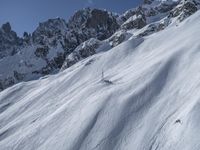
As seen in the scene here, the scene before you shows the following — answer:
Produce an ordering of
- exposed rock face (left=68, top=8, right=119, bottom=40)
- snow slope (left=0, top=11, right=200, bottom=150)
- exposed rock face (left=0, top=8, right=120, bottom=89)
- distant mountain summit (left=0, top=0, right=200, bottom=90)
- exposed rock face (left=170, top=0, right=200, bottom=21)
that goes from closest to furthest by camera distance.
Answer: snow slope (left=0, top=11, right=200, bottom=150)
exposed rock face (left=170, top=0, right=200, bottom=21)
distant mountain summit (left=0, top=0, right=200, bottom=90)
exposed rock face (left=0, top=8, right=120, bottom=89)
exposed rock face (left=68, top=8, right=119, bottom=40)

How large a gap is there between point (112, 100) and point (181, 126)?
5764 millimetres

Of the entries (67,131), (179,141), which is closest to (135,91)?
(67,131)

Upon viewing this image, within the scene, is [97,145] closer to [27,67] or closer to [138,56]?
[138,56]

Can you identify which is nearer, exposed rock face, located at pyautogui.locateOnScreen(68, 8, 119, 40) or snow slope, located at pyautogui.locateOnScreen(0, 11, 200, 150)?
snow slope, located at pyautogui.locateOnScreen(0, 11, 200, 150)

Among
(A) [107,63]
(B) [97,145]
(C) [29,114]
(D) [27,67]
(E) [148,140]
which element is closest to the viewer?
(E) [148,140]

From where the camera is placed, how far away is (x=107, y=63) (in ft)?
111

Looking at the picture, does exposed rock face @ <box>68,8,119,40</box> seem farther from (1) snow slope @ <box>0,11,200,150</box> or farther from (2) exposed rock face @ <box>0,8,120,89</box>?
(1) snow slope @ <box>0,11,200,150</box>

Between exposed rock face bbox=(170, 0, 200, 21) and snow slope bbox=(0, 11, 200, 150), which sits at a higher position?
snow slope bbox=(0, 11, 200, 150)

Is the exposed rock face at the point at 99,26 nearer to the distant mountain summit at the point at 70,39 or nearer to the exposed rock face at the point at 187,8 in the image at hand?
the distant mountain summit at the point at 70,39

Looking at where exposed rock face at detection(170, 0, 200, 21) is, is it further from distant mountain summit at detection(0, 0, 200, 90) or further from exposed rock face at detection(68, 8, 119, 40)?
exposed rock face at detection(68, 8, 119, 40)

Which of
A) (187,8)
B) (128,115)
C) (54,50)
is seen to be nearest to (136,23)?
(187,8)

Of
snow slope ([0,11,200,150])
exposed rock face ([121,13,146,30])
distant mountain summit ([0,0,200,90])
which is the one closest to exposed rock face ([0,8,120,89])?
distant mountain summit ([0,0,200,90])

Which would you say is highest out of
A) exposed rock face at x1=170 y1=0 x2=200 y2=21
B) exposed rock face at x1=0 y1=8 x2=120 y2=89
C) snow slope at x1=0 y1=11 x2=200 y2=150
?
snow slope at x1=0 y1=11 x2=200 y2=150

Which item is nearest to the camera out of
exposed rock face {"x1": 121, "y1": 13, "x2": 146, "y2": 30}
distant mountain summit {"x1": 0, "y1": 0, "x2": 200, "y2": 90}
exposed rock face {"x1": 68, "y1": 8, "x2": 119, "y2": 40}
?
exposed rock face {"x1": 121, "y1": 13, "x2": 146, "y2": 30}
